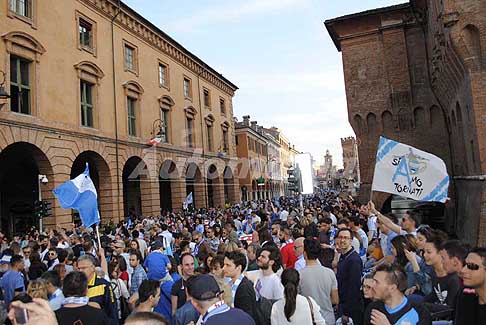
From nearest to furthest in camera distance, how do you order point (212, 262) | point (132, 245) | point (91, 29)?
point (212, 262)
point (132, 245)
point (91, 29)

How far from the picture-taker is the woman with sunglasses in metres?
3.13

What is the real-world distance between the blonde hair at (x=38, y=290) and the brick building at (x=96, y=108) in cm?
1301

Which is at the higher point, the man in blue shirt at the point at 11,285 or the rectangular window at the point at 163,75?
the rectangular window at the point at 163,75

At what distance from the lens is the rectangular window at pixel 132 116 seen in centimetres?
2416

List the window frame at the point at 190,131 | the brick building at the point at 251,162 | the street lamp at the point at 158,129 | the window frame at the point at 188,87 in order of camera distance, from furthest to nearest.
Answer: the brick building at the point at 251,162
the window frame at the point at 190,131
the window frame at the point at 188,87
the street lamp at the point at 158,129

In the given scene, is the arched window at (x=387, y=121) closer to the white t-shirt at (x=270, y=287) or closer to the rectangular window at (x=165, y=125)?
the rectangular window at (x=165, y=125)

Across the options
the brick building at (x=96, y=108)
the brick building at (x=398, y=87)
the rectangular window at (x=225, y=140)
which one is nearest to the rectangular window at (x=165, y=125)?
the brick building at (x=96, y=108)

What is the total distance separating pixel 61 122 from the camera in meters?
18.2

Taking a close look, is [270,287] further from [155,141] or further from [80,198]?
[155,141]

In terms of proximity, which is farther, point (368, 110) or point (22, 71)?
point (368, 110)

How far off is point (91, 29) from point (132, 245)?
53.9ft

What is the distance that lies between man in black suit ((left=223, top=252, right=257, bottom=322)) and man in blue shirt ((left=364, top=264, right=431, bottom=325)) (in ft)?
4.26

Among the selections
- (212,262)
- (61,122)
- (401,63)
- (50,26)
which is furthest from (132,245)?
(401,63)

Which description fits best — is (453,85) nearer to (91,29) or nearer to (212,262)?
(212,262)
